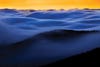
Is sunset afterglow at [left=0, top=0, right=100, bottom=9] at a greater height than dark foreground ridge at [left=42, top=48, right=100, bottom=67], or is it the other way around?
sunset afterglow at [left=0, top=0, right=100, bottom=9]

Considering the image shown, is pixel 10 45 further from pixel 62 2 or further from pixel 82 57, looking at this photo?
pixel 62 2

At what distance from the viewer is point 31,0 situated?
1914 mm

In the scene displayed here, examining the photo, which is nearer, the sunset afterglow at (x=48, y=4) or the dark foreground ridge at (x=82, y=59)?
the dark foreground ridge at (x=82, y=59)

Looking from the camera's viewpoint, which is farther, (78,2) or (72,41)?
(78,2)

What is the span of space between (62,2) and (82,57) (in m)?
1.43

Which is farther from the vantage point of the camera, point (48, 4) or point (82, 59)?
point (48, 4)

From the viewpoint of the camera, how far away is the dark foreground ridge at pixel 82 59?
0.49 m

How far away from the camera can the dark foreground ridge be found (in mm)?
491

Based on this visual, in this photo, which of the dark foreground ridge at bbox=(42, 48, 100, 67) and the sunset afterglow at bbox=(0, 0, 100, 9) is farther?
the sunset afterglow at bbox=(0, 0, 100, 9)

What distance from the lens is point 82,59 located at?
499mm

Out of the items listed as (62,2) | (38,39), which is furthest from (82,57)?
(62,2)

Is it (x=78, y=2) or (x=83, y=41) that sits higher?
(x=78, y=2)

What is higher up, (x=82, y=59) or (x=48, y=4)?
(x=48, y=4)

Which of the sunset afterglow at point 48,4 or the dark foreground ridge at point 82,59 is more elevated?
the sunset afterglow at point 48,4
